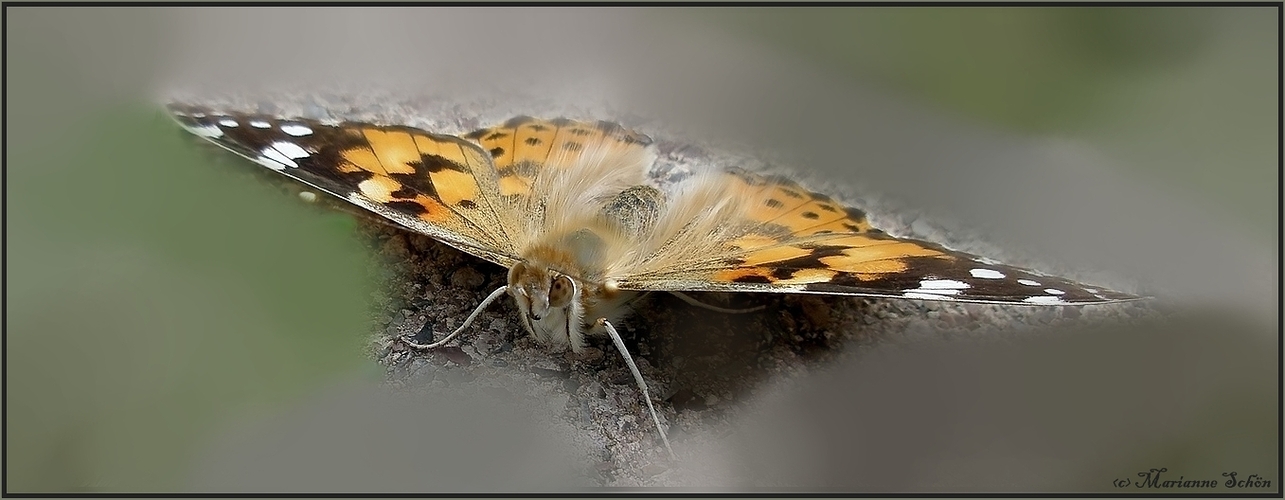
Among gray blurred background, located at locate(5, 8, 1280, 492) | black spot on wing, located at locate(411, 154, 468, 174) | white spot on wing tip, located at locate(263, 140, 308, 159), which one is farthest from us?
black spot on wing, located at locate(411, 154, 468, 174)

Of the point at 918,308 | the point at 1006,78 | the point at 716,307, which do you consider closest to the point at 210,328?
the point at 716,307

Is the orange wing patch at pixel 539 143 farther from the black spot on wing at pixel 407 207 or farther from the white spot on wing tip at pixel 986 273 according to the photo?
the white spot on wing tip at pixel 986 273


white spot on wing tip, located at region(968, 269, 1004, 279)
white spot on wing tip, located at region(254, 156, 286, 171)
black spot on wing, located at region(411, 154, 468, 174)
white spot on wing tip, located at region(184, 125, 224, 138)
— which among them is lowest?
white spot on wing tip, located at region(968, 269, 1004, 279)

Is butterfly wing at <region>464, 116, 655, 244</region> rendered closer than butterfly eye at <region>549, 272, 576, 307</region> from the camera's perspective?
No

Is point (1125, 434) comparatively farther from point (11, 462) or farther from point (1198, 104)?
point (11, 462)

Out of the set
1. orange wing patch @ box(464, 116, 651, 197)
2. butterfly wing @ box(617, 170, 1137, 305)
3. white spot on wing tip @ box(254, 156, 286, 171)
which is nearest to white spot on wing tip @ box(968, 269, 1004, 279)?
butterfly wing @ box(617, 170, 1137, 305)

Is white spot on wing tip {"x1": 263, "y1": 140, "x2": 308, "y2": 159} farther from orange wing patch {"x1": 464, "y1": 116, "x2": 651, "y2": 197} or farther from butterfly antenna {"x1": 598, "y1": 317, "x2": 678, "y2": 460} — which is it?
butterfly antenna {"x1": 598, "y1": 317, "x2": 678, "y2": 460}

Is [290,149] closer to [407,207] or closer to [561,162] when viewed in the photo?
[407,207]

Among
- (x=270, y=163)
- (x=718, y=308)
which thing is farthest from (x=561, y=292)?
(x=270, y=163)
